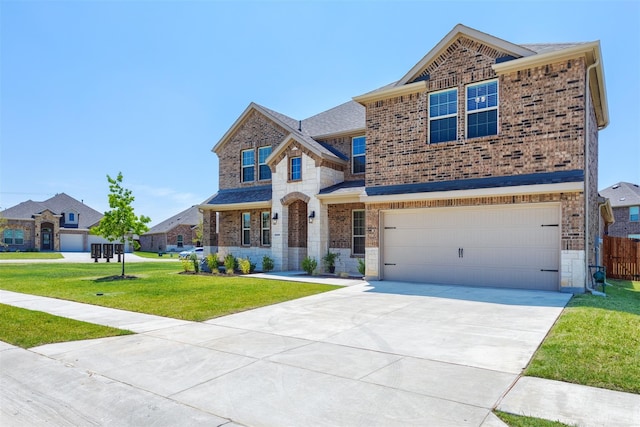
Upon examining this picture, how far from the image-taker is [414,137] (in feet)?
45.9

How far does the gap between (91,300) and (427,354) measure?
31.2 feet

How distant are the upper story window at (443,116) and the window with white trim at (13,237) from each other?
55649mm

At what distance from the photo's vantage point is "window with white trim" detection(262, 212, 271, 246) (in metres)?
20.6

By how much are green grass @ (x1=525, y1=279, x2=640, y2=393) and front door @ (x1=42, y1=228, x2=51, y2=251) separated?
2347 inches

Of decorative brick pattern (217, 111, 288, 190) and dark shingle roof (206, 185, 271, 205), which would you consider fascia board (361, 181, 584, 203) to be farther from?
decorative brick pattern (217, 111, 288, 190)

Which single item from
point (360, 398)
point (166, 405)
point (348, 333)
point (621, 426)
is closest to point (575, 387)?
point (621, 426)

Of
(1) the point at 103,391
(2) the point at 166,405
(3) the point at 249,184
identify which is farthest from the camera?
(3) the point at 249,184

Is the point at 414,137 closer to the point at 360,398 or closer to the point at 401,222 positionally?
the point at 401,222

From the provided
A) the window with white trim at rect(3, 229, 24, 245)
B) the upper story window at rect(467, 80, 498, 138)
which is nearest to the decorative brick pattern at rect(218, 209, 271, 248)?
the upper story window at rect(467, 80, 498, 138)

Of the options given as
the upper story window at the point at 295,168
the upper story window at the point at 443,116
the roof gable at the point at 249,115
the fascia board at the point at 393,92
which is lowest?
the upper story window at the point at 295,168

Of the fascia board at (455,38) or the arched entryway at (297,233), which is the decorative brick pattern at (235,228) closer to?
the arched entryway at (297,233)

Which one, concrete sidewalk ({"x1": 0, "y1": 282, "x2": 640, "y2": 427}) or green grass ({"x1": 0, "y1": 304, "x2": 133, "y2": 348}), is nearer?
concrete sidewalk ({"x1": 0, "y1": 282, "x2": 640, "y2": 427})

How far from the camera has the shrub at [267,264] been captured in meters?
19.0

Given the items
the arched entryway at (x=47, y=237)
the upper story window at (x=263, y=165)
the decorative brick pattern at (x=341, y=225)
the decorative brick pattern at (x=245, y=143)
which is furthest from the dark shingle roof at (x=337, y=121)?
the arched entryway at (x=47, y=237)
